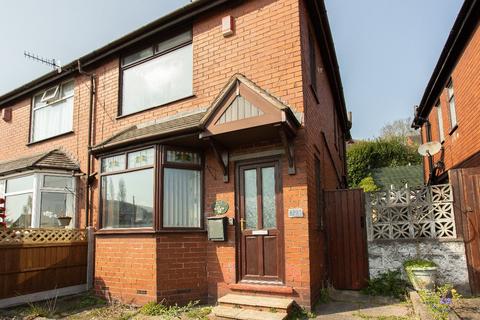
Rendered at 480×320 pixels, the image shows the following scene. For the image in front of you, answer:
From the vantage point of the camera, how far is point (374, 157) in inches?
1003

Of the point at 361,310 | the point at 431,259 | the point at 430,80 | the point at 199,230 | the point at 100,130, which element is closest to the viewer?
the point at 361,310

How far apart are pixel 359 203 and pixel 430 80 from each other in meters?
8.18

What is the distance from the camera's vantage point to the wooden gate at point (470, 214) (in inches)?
254

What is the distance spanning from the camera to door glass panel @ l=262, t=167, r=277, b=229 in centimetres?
662

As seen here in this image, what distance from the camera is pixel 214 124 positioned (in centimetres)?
648

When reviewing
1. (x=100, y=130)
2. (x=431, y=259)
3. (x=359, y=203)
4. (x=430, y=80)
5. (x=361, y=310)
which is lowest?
(x=361, y=310)

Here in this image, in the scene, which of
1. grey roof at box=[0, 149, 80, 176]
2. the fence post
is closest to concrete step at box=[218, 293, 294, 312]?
the fence post

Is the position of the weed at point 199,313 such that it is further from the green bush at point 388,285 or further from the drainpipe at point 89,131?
the drainpipe at point 89,131

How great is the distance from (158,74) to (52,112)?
15.0 ft

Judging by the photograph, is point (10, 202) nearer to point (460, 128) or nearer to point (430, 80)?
point (460, 128)

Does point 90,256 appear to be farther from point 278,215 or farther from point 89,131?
point 278,215

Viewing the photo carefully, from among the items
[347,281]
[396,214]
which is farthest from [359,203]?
[347,281]

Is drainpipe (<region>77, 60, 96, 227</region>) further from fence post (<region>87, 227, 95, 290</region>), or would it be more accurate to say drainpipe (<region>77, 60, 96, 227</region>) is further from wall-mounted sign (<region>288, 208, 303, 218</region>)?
wall-mounted sign (<region>288, 208, 303, 218</region>)

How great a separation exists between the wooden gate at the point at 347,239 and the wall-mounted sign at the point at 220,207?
228cm
